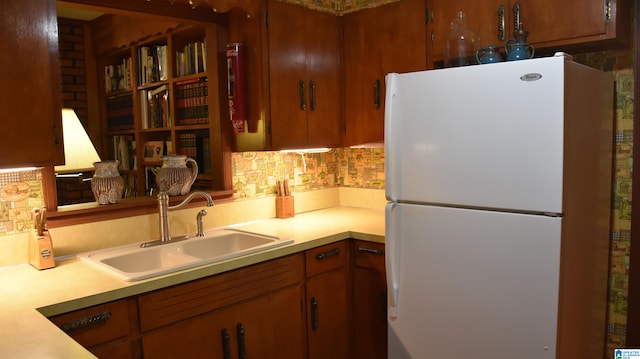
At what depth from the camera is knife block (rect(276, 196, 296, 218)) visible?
3.05m

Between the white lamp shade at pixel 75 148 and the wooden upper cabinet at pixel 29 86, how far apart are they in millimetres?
579

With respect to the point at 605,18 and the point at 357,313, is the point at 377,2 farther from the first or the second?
the point at 357,313

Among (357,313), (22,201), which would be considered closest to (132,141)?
(22,201)

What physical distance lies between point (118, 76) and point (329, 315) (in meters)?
2.59

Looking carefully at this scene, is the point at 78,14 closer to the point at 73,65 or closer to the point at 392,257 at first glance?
the point at 73,65

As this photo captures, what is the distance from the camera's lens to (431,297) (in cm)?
215

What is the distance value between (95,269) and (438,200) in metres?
1.45

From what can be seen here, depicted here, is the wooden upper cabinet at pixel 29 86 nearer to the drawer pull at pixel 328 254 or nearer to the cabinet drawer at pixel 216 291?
the cabinet drawer at pixel 216 291

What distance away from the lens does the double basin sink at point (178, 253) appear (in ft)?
6.69

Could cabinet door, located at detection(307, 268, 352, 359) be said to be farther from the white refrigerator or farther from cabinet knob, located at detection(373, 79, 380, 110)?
cabinet knob, located at detection(373, 79, 380, 110)

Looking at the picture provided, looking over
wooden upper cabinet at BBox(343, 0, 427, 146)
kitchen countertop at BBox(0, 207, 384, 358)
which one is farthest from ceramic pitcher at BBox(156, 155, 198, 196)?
wooden upper cabinet at BBox(343, 0, 427, 146)

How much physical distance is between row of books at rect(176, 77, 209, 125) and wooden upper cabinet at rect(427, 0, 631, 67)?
1.41 m

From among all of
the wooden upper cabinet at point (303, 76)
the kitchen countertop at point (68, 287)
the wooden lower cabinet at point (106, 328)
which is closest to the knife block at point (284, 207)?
the kitchen countertop at point (68, 287)

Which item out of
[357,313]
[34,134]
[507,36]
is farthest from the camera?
[357,313]
